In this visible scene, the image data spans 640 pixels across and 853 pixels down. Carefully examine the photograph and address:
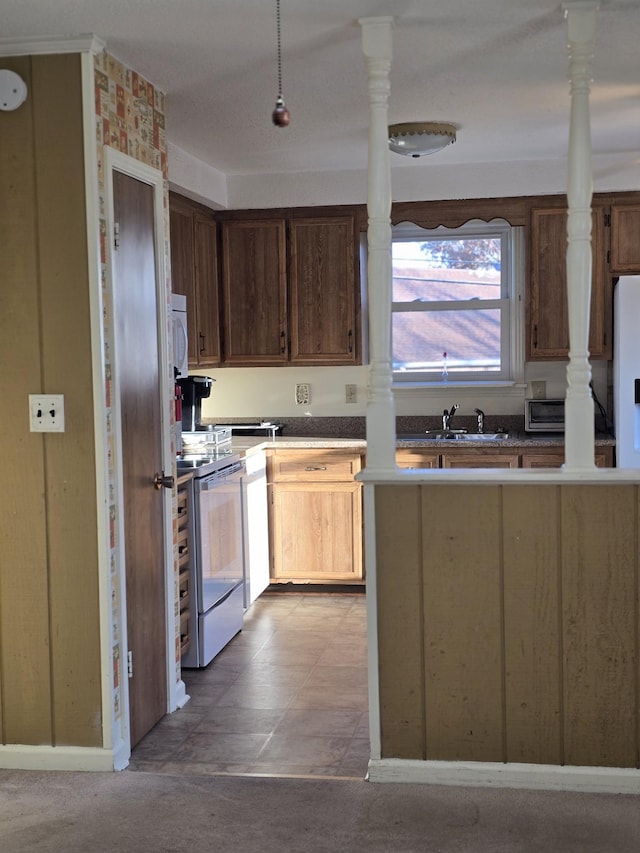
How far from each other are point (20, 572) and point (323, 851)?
54.3 inches

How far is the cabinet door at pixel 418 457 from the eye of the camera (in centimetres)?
572

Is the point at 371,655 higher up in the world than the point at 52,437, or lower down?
lower down

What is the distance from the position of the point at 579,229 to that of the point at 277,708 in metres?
2.23

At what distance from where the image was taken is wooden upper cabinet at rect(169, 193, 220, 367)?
5344mm

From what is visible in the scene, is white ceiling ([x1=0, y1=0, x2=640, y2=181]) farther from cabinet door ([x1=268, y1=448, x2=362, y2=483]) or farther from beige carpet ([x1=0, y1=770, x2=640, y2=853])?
beige carpet ([x1=0, y1=770, x2=640, y2=853])

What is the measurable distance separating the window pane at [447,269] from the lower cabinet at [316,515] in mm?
1259

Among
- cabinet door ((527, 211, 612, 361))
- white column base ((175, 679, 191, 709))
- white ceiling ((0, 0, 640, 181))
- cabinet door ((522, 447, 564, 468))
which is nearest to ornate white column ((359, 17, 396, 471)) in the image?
white ceiling ((0, 0, 640, 181))

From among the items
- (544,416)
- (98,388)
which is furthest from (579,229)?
(544,416)

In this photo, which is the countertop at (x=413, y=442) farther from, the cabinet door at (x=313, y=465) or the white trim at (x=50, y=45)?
the white trim at (x=50, y=45)

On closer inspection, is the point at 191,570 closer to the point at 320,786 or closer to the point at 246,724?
the point at 246,724

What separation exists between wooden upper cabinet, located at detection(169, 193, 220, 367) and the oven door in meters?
0.87

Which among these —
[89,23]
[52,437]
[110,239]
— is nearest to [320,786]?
[52,437]

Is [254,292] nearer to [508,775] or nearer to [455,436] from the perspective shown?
[455,436]

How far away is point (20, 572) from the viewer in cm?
342
